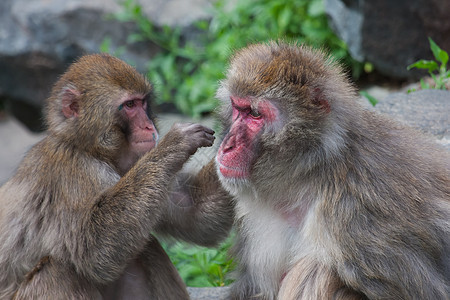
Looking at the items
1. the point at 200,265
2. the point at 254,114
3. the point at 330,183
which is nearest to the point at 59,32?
the point at 200,265

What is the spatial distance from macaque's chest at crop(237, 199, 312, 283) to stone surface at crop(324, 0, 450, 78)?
4.55 metres

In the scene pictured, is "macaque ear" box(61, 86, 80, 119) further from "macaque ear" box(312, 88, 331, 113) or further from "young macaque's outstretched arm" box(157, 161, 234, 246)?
"macaque ear" box(312, 88, 331, 113)

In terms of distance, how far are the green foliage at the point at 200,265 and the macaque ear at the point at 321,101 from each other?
2.08m

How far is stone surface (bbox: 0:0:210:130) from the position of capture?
34.3 feet

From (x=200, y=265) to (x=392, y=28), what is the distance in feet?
13.4

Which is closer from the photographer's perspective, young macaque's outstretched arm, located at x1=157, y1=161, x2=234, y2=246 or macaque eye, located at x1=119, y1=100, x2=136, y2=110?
macaque eye, located at x1=119, y1=100, x2=136, y2=110

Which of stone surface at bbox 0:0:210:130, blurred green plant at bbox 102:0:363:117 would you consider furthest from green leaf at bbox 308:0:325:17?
stone surface at bbox 0:0:210:130

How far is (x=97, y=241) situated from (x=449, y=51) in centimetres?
546

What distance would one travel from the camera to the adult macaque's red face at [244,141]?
3627 mm

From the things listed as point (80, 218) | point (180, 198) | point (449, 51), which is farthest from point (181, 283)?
point (449, 51)

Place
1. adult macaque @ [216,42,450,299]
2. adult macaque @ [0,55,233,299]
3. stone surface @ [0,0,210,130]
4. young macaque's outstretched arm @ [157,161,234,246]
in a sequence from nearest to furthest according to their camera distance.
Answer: adult macaque @ [216,42,450,299], adult macaque @ [0,55,233,299], young macaque's outstretched arm @ [157,161,234,246], stone surface @ [0,0,210,130]

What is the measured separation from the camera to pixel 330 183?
3619 mm

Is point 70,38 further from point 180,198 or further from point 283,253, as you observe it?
point 283,253

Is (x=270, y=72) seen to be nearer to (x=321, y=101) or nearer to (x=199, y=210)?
(x=321, y=101)
